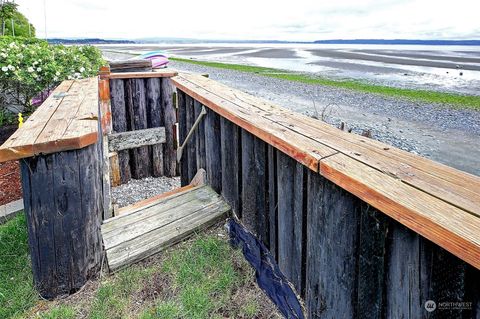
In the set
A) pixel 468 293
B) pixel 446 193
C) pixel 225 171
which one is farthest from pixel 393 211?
pixel 225 171

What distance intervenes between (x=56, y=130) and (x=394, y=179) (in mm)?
2330

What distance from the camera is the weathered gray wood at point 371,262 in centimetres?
157

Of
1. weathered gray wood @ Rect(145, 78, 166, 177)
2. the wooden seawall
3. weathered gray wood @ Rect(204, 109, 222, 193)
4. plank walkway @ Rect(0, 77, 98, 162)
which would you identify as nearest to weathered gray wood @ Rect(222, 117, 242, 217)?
the wooden seawall

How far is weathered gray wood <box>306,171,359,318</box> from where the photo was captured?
1740 millimetres

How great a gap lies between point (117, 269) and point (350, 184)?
1966 mm

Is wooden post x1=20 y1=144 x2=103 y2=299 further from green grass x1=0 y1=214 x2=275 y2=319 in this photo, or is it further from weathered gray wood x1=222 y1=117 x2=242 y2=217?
weathered gray wood x1=222 y1=117 x2=242 y2=217

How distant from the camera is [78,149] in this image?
2691mm

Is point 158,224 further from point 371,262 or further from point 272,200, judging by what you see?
point 371,262

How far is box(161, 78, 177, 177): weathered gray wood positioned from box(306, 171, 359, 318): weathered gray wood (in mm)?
4673

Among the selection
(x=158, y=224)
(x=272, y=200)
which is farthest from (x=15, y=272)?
(x=272, y=200)

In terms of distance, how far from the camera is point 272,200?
2.52m

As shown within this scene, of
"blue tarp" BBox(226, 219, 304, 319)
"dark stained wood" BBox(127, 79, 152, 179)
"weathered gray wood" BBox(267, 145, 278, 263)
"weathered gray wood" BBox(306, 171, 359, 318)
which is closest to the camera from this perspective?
"weathered gray wood" BBox(306, 171, 359, 318)

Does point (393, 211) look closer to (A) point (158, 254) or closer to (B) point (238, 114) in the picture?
(B) point (238, 114)

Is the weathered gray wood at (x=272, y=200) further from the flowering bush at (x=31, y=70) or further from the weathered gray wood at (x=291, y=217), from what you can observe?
the flowering bush at (x=31, y=70)
